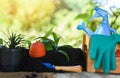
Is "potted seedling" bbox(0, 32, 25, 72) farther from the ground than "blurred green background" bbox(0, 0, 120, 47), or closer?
closer

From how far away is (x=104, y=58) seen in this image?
1077mm

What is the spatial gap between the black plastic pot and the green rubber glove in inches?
13.6

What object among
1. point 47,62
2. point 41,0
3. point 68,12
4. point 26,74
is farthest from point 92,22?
point 26,74

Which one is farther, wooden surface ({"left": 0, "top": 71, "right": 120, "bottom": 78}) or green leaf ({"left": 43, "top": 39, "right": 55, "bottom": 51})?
green leaf ({"left": 43, "top": 39, "right": 55, "bottom": 51})

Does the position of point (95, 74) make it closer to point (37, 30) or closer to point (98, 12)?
point (98, 12)

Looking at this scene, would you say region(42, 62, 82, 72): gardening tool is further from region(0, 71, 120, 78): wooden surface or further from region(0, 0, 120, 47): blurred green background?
region(0, 0, 120, 47): blurred green background

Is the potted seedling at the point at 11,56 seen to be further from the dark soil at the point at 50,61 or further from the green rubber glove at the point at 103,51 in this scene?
the green rubber glove at the point at 103,51

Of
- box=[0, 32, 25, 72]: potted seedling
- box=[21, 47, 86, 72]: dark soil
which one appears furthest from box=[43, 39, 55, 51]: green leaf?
box=[0, 32, 25, 72]: potted seedling

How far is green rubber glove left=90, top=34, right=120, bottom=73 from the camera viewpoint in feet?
3.49

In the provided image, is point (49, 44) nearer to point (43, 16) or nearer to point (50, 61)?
point (50, 61)

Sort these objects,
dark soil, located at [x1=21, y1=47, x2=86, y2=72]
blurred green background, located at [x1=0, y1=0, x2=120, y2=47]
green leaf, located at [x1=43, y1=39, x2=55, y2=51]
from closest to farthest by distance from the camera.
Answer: dark soil, located at [x1=21, y1=47, x2=86, y2=72], green leaf, located at [x1=43, y1=39, x2=55, y2=51], blurred green background, located at [x1=0, y1=0, x2=120, y2=47]

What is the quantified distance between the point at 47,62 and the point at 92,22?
0.44 meters

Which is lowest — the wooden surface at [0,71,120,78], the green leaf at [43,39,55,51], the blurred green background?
the wooden surface at [0,71,120,78]

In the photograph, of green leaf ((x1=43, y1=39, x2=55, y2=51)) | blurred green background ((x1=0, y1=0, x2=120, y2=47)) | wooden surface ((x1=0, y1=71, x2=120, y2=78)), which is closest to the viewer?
wooden surface ((x1=0, y1=71, x2=120, y2=78))
